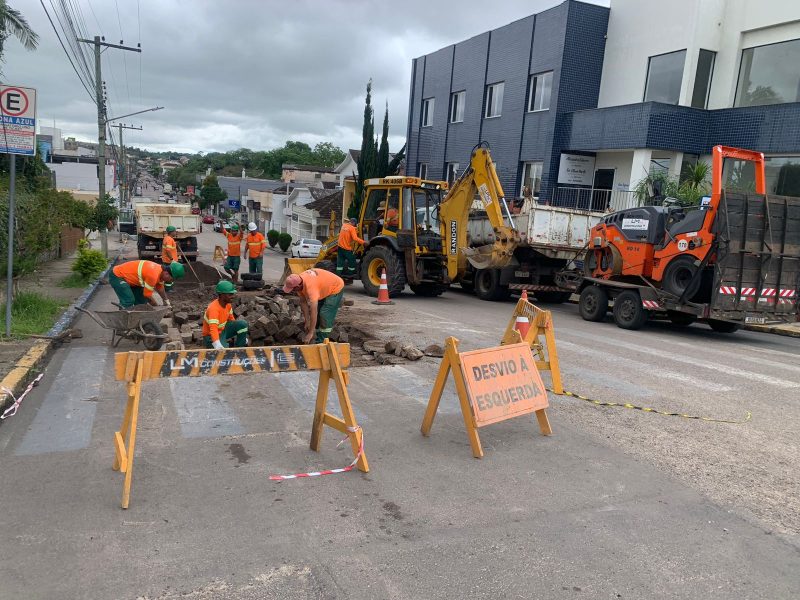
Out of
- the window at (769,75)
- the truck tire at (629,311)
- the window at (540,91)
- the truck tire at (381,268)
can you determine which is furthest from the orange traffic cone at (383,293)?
the window at (769,75)

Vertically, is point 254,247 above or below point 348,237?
below

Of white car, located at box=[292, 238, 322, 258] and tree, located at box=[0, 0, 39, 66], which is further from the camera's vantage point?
white car, located at box=[292, 238, 322, 258]

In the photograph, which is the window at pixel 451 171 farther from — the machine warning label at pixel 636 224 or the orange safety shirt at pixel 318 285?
the orange safety shirt at pixel 318 285

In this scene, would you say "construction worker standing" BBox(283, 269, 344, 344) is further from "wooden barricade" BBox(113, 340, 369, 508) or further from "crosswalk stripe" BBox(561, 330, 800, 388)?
"crosswalk stripe" BBox(561, 330, 800, 388)

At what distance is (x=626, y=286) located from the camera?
40.3ft

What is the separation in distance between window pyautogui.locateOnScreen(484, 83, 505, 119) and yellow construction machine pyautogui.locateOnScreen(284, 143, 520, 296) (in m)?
10.5

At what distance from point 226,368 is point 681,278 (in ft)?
31.1

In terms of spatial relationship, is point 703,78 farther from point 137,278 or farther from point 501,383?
point 137,278

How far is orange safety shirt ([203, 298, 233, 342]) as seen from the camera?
7270 mm

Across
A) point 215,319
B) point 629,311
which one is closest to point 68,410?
point 215,319

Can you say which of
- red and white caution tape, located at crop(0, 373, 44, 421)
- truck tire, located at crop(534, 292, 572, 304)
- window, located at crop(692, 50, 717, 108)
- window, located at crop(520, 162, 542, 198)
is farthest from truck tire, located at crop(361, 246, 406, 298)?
window, located at crop(692, 50, 717, 108)

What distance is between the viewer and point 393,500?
4477 millimetres

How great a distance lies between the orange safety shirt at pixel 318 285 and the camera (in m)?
7.95

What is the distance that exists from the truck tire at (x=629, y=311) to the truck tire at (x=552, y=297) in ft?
12.6
